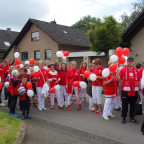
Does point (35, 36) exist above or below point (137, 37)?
above

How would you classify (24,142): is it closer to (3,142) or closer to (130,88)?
(3,142)

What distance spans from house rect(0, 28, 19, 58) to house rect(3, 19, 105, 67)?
21.7 feet

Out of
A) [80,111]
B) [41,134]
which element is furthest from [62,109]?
[41,134]

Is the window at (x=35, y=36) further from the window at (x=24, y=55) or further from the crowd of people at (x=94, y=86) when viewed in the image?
the crowd of people at (x=94, y=86)

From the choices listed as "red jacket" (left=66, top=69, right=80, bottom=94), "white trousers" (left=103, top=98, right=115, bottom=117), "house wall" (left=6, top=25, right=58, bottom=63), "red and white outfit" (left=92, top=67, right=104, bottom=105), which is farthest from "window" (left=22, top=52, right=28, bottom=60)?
"white trousers" (left=103, top=98, right=115, bottom=117)

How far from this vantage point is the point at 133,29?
39.4 ft

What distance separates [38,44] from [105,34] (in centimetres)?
1445

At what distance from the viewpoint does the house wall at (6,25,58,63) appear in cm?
2456

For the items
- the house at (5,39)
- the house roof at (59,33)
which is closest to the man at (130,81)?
the house roof at (59,33)

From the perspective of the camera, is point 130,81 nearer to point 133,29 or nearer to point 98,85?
point 98,85

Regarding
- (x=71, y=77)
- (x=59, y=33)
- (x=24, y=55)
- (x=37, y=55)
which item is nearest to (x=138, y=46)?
(x=71, y=77)

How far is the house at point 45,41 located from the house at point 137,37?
10.2m

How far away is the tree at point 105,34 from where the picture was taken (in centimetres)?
1379

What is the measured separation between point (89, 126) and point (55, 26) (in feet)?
78.9
